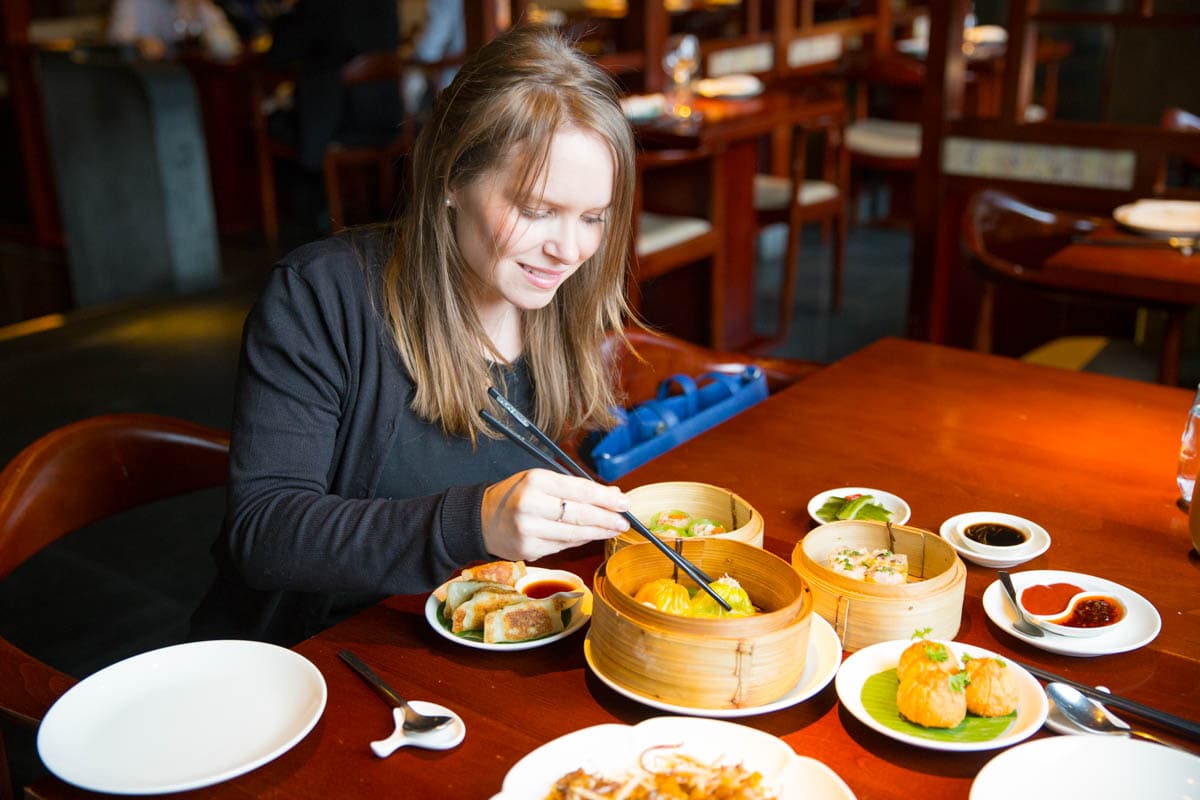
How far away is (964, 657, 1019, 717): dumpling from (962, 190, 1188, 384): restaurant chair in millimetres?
2040

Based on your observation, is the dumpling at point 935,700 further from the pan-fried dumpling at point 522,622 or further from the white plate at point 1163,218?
the white plate at point 1163,218

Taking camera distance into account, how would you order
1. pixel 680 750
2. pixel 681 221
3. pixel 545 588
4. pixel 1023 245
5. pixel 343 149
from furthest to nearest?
1. pixel 343 149
2. pixel 681 221
3. pixel 1023 245
4. pixel 545 588
5. pixel 680 750

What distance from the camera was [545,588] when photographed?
4.21 ft

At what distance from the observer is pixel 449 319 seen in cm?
151

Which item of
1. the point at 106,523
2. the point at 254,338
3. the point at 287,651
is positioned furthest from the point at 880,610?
the point at 106,523

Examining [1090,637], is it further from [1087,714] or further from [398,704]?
[398,704]

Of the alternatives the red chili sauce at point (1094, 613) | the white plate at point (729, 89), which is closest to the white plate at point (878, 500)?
the red chili sauce at point (1094, 613)

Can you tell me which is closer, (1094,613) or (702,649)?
A: (702,649)

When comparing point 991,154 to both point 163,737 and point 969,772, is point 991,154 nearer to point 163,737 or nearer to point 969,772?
point 969,772

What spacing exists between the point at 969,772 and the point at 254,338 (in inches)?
38.0

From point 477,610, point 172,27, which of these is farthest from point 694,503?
point 172,27

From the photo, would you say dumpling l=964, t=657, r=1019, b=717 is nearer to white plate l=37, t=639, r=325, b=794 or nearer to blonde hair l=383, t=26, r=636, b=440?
white plate l=37, t=639, r=325, b=794

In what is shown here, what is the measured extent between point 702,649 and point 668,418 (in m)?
0.84

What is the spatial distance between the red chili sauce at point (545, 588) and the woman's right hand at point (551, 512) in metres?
0.13
